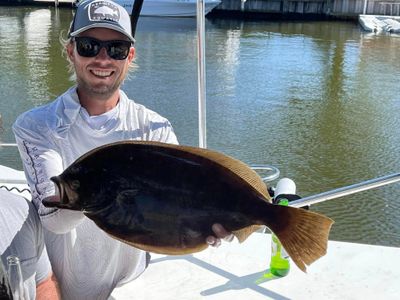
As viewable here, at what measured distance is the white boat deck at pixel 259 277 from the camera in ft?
8.02

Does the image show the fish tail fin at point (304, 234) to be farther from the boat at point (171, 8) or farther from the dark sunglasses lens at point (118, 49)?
the boat at point (171, 8)

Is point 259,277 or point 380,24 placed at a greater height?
point 259,277

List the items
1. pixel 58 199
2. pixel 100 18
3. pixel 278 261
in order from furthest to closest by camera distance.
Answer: pixel 278 261, pixel 100 18, pixel 58 199

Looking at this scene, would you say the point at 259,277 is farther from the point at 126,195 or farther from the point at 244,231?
the point at 126,195

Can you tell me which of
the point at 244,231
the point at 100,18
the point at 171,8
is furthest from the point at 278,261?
the point at 171,8

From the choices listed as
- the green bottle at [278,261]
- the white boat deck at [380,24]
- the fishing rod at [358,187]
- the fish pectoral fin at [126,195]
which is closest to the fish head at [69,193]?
the fish pectoral fin at [126,195]

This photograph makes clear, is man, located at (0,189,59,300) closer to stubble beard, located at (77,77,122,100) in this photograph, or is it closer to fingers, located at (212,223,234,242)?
stubble beard, located at (77,77,122,100)

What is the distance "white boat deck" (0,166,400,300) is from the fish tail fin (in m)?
1.05

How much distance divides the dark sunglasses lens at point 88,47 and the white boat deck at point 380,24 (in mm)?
23671

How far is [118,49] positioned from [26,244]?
29.9 inches

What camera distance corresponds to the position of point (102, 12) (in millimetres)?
1874

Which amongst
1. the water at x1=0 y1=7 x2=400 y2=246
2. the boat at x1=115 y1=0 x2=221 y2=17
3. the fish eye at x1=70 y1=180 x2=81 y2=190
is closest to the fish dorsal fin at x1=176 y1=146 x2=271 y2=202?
the fish eye at x1=70 y1=180 x2=81 y2=190

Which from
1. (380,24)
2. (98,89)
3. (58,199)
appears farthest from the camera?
(380,24)

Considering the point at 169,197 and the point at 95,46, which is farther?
the point at 95,46
